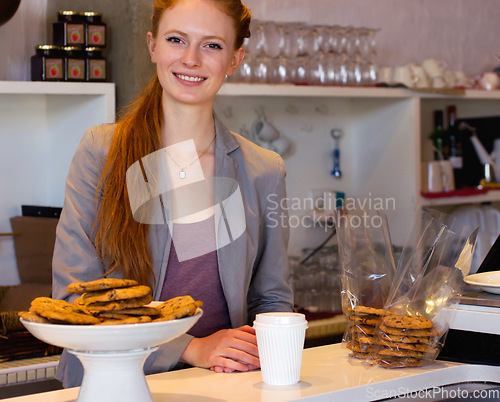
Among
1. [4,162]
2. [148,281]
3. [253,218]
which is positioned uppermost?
[4,162]

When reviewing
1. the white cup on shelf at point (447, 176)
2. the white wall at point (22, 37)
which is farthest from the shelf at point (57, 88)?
the white cup on shelf at point (447, 176)

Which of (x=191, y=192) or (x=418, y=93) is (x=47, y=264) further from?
(x=418, y=93)

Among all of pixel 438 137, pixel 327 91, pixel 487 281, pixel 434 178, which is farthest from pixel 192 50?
pixel 438 137

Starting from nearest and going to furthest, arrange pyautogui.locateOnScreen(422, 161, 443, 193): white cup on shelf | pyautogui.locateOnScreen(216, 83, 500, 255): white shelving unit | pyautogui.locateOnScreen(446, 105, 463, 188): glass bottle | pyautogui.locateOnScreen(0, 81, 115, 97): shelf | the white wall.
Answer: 1. pyautogui.locateOnScreen(0, 81, 115, 97): shelf
2. the white wall
3. pyautogui.locateOnScreen(216, 83, 500, 255): white shelving unit
4. pyautogui.locateOnScreen(422, 161, 443, 193): white cup on shelf
5. pyautogui.locateOnScreen(446, 105, 463, 188): glass bottle

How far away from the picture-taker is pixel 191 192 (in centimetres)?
160

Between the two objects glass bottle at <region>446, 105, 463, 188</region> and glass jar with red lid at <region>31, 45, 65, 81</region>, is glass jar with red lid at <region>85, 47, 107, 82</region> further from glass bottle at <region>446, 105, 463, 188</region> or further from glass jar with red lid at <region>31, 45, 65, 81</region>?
glass bottle at <region>446, 105, 463, 188</region>

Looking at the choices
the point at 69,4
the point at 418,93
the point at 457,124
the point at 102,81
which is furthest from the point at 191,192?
the point at 457,124

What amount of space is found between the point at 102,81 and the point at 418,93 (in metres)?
1.42

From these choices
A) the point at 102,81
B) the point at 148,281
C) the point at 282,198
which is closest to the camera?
the point at 148,281

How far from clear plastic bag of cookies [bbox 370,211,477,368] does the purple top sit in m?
0.39

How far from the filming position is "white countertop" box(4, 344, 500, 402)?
1.14 meters

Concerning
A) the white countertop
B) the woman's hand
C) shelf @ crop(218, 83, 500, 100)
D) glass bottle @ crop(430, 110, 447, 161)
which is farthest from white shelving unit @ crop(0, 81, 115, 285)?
glass bottle @ crop(430, 110, 447, 161)

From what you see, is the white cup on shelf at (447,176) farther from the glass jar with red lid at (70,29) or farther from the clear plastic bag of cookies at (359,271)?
the clear plastic bag of cookies at (359,271)

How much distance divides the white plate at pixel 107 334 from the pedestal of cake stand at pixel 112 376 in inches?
0.7
